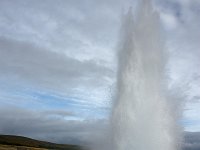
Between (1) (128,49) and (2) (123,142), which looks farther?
(1) (128,49)

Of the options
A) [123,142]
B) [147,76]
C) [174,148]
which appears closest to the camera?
[123,142]

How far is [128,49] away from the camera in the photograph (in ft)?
108

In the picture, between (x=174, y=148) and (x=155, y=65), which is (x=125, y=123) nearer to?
(x=174, y=148)

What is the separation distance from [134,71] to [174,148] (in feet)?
29.3

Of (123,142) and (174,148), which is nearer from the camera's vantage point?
(123,142)

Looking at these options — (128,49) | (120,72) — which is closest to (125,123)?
(120,72)

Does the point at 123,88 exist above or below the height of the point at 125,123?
above

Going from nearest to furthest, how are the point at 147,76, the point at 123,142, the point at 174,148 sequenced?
1. the point at 123,142
2. the point at 174,148
3. the point at 147,76

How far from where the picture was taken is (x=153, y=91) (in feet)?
101

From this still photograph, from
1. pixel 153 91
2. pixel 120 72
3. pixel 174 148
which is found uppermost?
pixel 120 72

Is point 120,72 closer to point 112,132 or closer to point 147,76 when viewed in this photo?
point 147,76

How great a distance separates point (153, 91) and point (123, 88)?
127 inches

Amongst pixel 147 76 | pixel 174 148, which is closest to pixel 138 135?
pixel 174 148

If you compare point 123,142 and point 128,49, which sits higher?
point 128,49
